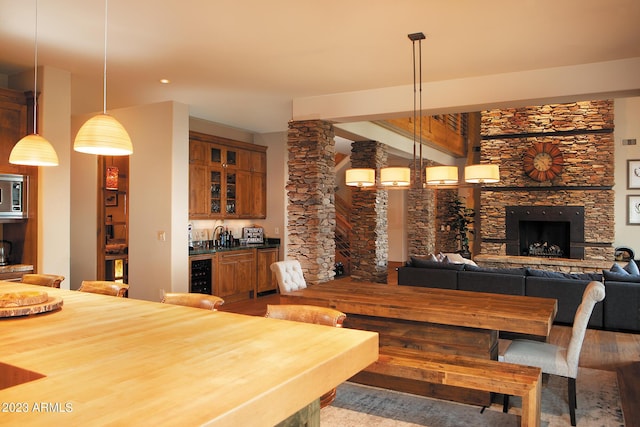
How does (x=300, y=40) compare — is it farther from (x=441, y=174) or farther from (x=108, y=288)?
(x=108, y=288)

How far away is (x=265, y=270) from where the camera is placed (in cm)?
820

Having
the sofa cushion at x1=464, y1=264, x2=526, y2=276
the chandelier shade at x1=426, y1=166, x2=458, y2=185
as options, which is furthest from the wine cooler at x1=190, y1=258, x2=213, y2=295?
the chandelier shade at x1=426, y1=166, x2=458, y2=185

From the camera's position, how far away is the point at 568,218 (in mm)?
9273

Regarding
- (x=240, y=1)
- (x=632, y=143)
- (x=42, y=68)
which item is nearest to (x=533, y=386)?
(x=240, y=1)

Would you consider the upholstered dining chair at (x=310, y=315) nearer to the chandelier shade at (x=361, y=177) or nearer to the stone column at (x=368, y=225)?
the chandelier shade at (x=361, y=177)

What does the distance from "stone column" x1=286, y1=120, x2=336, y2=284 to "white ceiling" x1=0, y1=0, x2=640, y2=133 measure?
78cm

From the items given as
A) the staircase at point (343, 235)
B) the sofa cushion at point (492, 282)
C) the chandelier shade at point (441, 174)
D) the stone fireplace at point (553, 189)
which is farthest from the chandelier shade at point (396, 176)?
the staircase at point (343, 235)

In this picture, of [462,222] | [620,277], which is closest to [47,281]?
[620,277]

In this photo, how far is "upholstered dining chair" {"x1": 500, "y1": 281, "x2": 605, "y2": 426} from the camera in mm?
3211

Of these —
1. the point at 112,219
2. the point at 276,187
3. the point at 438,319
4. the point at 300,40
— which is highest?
the point at 300,40

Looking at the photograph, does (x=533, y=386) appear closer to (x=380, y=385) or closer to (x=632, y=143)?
(x=380, y=385)

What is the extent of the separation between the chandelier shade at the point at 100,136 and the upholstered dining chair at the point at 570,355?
2936mm

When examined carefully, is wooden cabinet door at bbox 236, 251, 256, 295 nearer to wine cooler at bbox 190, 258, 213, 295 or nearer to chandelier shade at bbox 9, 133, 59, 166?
wine cooler at bbox 190, 258, 213, 295

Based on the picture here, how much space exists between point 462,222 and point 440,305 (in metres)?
9.43
